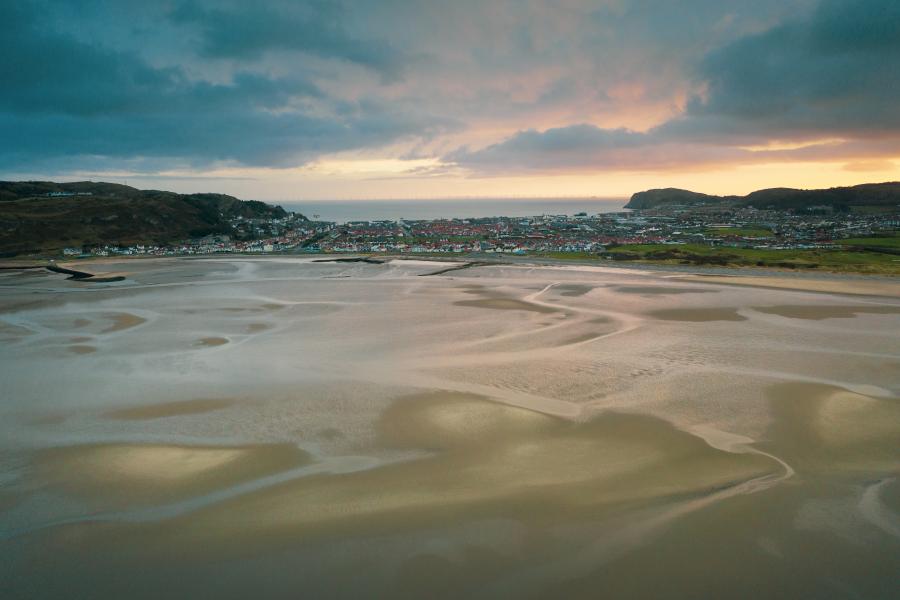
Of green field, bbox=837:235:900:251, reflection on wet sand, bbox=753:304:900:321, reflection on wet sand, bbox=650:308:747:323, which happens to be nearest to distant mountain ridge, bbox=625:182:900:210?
green field, bbox=837:235:900:251

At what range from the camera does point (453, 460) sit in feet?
30.6

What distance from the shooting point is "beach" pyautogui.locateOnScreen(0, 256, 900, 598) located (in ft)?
21.5

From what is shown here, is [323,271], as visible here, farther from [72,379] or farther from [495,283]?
[72,379]

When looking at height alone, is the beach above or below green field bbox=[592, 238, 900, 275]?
below

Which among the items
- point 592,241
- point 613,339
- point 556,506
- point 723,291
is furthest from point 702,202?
point 556,506

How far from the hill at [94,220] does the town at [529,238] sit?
318 centimetres

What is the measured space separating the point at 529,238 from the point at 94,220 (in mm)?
55607

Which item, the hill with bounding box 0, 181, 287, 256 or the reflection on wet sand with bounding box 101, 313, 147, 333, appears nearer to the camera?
the reflection on wet sand with bounding box 101, 313, 147, 333

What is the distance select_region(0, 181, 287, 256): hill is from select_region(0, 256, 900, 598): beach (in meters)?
46.3

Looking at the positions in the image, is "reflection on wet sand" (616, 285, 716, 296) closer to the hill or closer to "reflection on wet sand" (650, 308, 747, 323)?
"reflection on wet sand" (650, 308, 747, 323)

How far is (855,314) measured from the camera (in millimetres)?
21781

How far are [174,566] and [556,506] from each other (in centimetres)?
535

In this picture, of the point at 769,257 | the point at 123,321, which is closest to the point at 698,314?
the point at 123,321

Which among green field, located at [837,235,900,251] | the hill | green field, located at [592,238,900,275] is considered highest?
the hill
